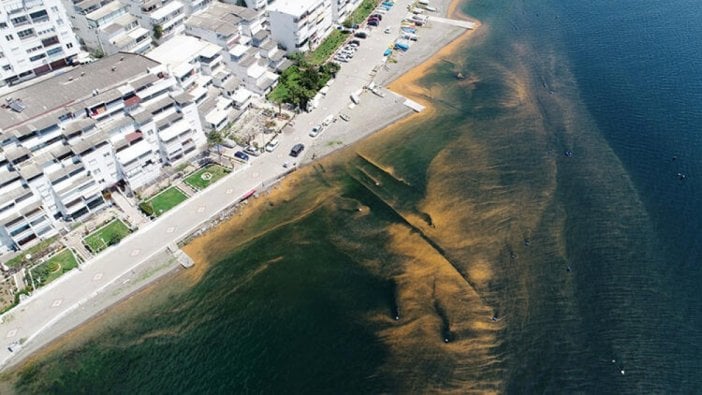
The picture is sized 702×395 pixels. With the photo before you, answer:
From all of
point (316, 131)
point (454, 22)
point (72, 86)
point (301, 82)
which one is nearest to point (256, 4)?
point (301, 82)

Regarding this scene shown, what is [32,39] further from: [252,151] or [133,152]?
[252,151]

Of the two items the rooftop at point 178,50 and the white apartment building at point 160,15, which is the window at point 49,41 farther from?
the rooftop at point 178,50

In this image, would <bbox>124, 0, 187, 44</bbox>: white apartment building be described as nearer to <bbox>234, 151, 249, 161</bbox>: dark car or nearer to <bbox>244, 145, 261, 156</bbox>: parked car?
<bbox>234, 151, 249, 161</bbox>: dark car

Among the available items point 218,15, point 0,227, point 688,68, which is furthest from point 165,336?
point 688,68

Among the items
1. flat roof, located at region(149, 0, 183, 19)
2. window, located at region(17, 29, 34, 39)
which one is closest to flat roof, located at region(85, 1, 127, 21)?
flat roof, located at region(149, 0, 183, 19)

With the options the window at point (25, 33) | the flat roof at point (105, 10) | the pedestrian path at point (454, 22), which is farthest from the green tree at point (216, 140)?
the pedestrian path at point (454, 22)

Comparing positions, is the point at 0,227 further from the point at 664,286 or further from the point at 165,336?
the point at 664,286
